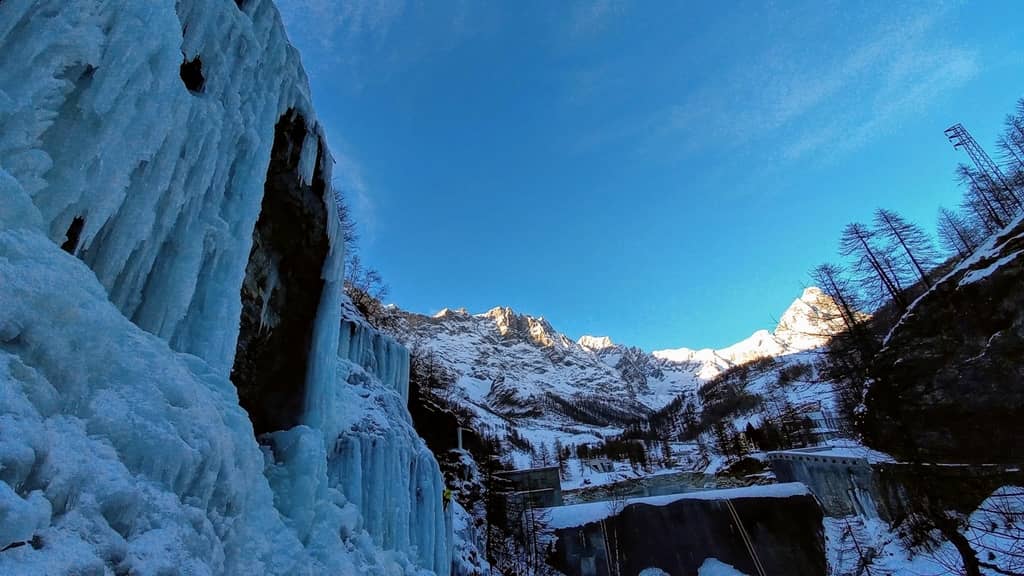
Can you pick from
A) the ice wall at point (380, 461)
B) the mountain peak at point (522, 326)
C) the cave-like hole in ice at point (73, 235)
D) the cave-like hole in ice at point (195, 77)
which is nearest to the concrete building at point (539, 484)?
the ice wall at point (380, 461)

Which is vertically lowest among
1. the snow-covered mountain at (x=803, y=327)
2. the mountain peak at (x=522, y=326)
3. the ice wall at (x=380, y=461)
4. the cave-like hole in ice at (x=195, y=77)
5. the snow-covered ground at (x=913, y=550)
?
the snow-covered ground at (x=913, y=550)

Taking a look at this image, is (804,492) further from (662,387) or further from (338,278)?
(662,387)

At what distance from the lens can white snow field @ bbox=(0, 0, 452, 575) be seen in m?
2.03

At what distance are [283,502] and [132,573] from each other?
3.25 metres

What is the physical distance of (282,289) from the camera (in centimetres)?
819

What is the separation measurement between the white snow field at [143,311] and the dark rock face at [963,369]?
51.5ft

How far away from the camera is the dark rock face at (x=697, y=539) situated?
1759 cm

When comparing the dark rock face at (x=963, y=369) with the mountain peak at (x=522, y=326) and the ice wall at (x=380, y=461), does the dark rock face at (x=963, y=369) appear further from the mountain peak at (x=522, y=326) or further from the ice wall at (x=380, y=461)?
the mountain peak at (x=522, y=326)

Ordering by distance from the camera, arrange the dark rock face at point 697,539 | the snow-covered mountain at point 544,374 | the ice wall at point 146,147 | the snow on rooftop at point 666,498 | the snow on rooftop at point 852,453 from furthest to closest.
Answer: the snow-covered mountain at point 544,374 < the snow on rooftop at point 852,453 < the snow on rooftop at point 666,498 < the dark rock face at point 697,539 < the ice wall at point 146,147

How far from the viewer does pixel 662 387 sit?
17825 cm

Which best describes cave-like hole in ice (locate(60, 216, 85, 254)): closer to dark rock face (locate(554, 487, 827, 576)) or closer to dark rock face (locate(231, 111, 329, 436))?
dark rock face (locate(231, 111, 329, 436))

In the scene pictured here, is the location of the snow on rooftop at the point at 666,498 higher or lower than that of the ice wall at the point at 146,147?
lower

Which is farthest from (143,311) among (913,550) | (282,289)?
(913,550)

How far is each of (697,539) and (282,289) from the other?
1846 cm
